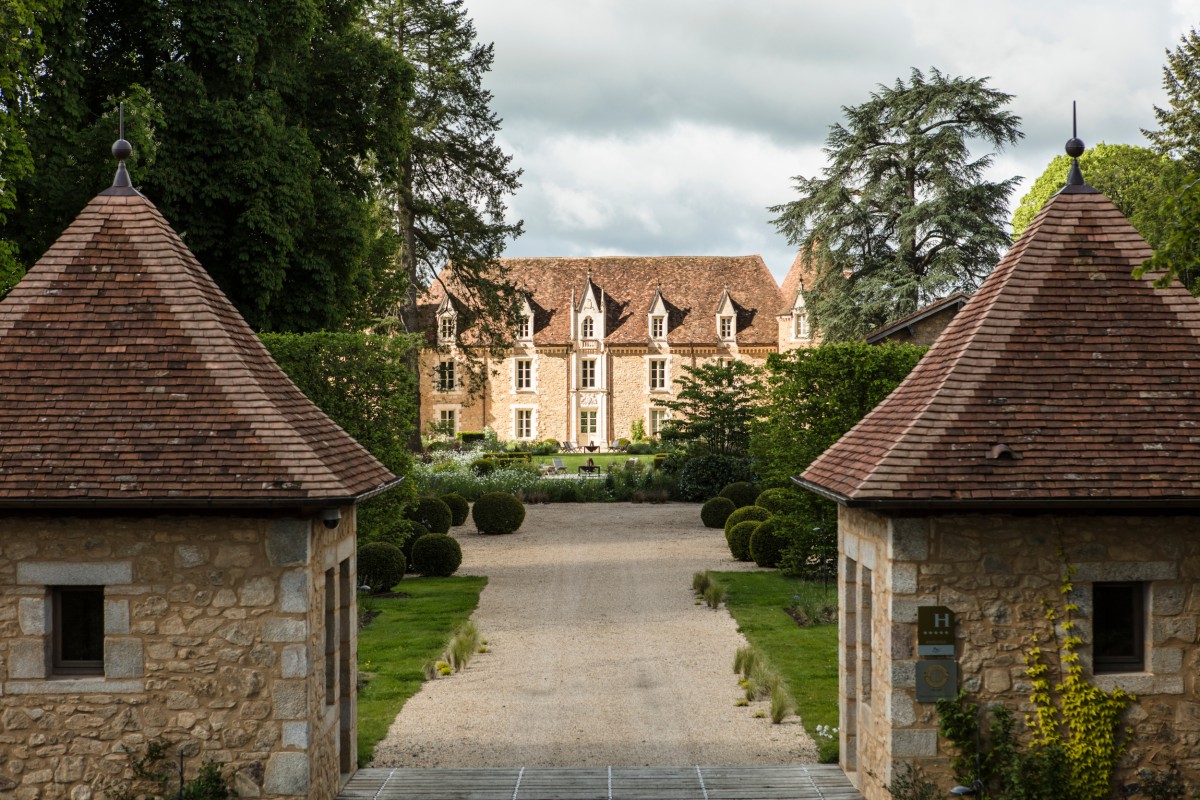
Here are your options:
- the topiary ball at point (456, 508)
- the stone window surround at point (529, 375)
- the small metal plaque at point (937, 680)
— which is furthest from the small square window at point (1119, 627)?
the stone window surround at point (529, 375)

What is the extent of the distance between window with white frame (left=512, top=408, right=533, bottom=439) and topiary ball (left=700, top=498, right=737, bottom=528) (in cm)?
3040

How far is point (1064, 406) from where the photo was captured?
888 centimetres

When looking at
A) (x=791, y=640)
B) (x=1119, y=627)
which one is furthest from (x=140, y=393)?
(x=791, y=640)

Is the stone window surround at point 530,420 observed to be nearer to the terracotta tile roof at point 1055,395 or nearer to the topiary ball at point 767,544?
the topiary ball at point 767,544

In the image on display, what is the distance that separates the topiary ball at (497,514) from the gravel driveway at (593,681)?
2711 millimetres

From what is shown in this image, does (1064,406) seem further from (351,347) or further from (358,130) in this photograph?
(358,130)

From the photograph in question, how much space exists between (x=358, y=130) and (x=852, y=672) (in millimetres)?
18491

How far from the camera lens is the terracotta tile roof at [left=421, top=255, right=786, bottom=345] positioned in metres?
57.4

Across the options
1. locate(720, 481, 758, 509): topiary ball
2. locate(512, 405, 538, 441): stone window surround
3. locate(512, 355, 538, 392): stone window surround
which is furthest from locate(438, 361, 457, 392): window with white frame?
locate(720, 481, 758, 509): topiary ball

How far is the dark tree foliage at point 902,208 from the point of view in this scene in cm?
3288

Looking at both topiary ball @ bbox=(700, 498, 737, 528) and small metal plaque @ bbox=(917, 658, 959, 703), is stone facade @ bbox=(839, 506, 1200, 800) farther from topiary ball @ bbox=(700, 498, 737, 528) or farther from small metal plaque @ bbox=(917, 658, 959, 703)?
topiary ball @ bbox=(700, 498, 737, 528)

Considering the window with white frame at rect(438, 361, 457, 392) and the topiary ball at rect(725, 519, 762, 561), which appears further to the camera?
the window with white frame at rect(438, 361, 457, 392)

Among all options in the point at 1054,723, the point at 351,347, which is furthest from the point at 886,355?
the point at 1054,723

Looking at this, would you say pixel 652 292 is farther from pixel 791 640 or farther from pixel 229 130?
pixel 791 640
